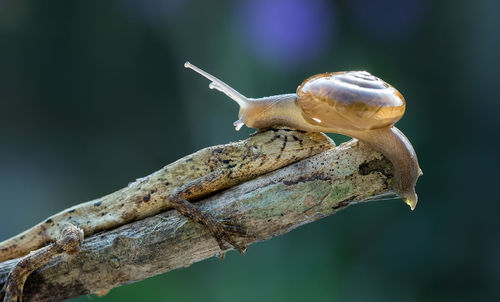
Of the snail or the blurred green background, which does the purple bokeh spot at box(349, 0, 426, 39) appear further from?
the snail

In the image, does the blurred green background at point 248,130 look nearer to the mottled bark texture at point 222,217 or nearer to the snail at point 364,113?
the mottled bark texture at point 222,217

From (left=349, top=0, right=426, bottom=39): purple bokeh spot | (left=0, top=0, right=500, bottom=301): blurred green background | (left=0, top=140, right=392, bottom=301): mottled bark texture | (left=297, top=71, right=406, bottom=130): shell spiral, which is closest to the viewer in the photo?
(left=297, top=71, right=406, bottom=130): shell spiral

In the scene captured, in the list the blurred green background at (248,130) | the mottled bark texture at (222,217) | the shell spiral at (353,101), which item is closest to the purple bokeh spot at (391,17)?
the blurred green background at (248,130)

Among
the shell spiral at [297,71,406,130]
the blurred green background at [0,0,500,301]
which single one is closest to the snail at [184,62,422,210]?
the shell spiral at [297,71,406,130]

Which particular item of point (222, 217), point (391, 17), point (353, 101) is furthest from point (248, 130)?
point (353, 101)

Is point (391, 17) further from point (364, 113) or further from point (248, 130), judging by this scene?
point (364, 113)

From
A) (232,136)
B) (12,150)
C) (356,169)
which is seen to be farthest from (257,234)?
(12,150)

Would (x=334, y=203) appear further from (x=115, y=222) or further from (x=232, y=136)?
(x=232, y=136)
